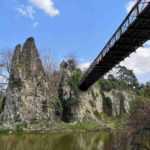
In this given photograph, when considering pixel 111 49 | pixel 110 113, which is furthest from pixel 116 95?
pixel 111 49

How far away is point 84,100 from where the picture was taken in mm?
51562

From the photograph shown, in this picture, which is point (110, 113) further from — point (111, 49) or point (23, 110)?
point (111, 49)

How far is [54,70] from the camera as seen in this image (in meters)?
56.7

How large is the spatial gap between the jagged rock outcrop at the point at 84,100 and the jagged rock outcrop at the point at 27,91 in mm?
3716

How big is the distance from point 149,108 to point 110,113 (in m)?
46.3

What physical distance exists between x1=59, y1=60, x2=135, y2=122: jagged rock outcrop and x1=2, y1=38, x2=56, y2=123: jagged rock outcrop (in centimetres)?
372

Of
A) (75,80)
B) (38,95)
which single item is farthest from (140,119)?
(75,80)

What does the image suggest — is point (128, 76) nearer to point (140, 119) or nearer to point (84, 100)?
point (84, 100)

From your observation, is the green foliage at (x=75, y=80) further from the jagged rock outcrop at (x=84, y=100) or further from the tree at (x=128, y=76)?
the tree at (x=128, y=76)

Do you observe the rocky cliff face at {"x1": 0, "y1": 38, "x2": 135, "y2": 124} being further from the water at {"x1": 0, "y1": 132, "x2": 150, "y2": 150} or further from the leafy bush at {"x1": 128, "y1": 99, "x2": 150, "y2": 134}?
the leafy bush at {"x1": 128, "y1": 99, "x2": 150, "y2": 134}

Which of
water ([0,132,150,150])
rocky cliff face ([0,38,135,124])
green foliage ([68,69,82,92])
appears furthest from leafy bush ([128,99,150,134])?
green foliage ([68,69,82,92])

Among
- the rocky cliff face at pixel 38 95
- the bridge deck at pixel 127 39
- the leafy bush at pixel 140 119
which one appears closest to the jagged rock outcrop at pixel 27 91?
the rocky cliff face at pixel 38 95

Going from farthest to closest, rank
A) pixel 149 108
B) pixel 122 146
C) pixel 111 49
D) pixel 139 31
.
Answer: pixel 111 49 → pixel 139 31 → pixel 122 146 → pixel 149 108

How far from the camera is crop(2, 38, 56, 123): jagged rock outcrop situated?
136 ft
